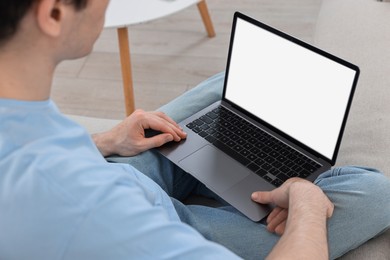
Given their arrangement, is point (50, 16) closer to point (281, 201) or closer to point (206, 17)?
point (281, 201)

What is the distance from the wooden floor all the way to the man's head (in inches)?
53.8

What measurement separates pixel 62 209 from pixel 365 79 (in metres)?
0.98

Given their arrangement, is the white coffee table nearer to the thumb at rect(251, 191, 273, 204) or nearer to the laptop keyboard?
the laptop keyboard

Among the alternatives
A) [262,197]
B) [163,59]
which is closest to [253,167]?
[262,197]

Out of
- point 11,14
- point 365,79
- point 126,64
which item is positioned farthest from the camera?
point 126,64

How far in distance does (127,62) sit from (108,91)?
338 mm

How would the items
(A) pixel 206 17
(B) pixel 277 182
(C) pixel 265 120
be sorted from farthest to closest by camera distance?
1. (A) pixel 206 17
2. (C) pixel 265 120
3. (B) pixel 277 182

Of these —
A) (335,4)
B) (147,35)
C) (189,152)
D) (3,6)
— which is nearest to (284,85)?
(189,152)

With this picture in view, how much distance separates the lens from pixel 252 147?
123cm

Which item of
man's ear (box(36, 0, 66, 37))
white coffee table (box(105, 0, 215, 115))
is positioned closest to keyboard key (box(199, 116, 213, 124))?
white coffee table (box(105, 0, 215, 115))

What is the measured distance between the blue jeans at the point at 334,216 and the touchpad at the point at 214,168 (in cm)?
5

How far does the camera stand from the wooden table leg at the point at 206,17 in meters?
2.27

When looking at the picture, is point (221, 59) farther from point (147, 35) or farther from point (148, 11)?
point (148, 11)

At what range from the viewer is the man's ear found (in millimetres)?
628
